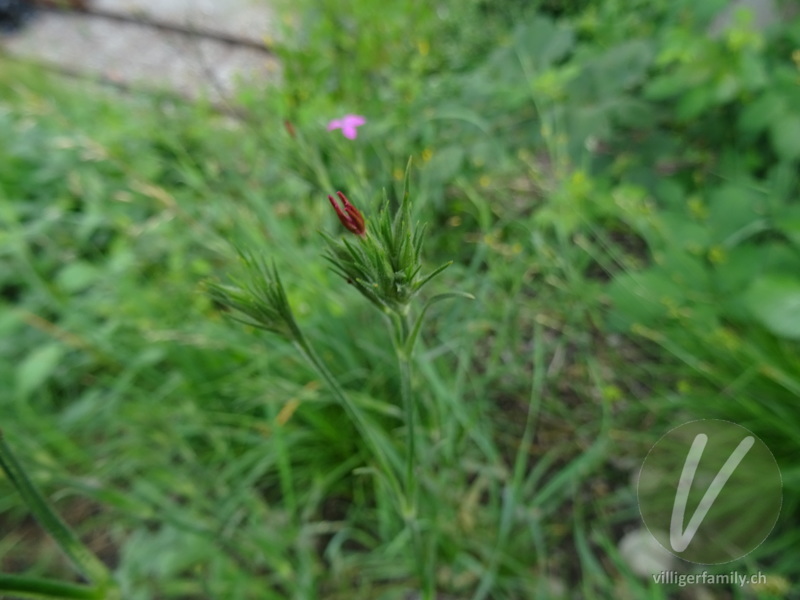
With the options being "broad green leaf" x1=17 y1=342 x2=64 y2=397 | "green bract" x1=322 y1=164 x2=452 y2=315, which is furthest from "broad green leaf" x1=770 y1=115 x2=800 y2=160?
"broad green leaf" x1=17 y1=342 x2=64 y2=397

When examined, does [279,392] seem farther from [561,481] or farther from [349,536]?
[561,481]

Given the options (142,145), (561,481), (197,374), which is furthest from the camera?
(142,145)

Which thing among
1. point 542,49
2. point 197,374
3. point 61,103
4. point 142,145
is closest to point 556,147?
point 542,49

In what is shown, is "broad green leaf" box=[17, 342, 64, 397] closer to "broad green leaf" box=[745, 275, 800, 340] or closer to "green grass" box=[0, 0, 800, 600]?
"green grass" box=[0, 0, 800, 600]

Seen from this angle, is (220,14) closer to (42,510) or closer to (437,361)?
(437,361)

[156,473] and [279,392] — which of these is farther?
[156,473]

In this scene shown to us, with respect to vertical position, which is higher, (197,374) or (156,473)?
(197,374)

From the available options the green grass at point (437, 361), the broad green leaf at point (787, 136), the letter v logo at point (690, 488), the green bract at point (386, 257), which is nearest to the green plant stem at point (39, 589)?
the green grass at point (437, 361)

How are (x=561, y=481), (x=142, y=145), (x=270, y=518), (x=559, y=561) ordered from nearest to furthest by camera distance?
(x=561, y=481)
(x=559, y=561)
(x=270, y=518)
(x=142, y=145)
